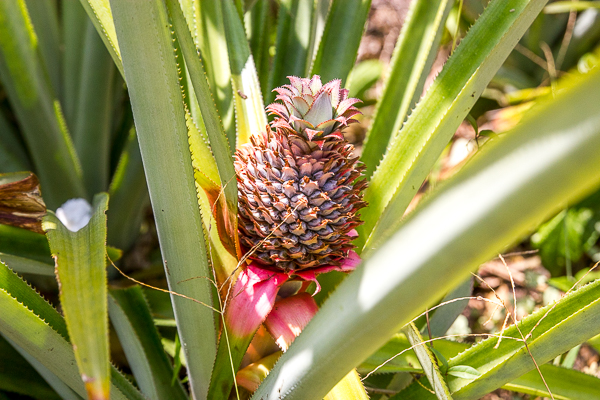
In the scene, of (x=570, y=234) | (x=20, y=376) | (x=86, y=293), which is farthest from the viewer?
(x=570, y=234)

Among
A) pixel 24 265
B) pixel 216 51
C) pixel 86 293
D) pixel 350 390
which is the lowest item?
pixel 350 390

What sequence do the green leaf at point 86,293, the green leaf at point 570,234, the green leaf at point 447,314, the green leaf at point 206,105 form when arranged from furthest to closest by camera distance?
the green leaf at point 570,234, the green leaf at point 447,314, the green leaf at point 206,105, the green leaf at point 86,293

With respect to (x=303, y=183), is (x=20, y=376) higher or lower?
lower

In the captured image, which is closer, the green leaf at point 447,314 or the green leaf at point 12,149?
the green leaf at point 447,314

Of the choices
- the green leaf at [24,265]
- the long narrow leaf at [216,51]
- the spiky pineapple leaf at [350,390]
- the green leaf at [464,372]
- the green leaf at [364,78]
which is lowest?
→ the green leaf at [464,372]

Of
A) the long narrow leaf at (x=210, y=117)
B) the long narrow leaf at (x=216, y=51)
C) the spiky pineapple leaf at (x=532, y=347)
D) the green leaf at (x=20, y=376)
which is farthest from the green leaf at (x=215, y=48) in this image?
the green leaf at (x=20, y=376)

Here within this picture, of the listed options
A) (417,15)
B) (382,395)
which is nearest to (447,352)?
(382,395)

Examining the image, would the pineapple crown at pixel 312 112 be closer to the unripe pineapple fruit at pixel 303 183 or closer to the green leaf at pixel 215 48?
the unripe pineapple fruit at pixel 303 183

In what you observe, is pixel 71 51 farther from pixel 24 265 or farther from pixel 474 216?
pixel 474 216

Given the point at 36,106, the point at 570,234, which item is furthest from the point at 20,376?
the point at 570,234
